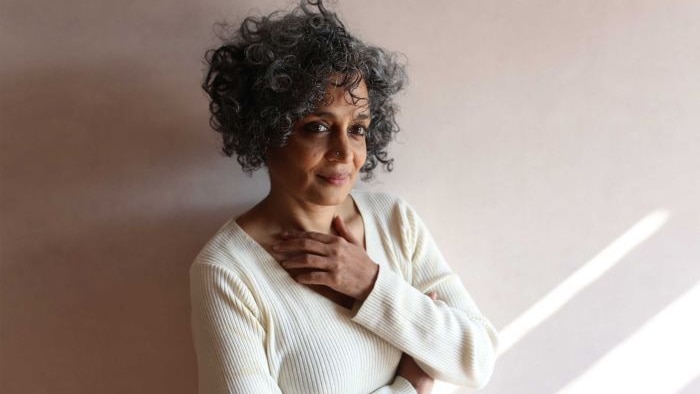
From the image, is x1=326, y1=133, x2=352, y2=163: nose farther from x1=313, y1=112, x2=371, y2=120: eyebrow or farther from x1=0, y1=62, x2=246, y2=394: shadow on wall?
x1=0, y1=62, x2=246, y2=394: shadow on wall

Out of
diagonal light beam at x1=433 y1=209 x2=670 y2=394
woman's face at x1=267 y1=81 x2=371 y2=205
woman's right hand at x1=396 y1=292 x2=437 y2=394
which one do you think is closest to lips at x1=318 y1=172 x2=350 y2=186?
woman's face at x1=267 y1=81 x2=371 y2=205

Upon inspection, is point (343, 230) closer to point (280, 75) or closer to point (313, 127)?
point (313, 127)

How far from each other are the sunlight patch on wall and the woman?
41 centimetres

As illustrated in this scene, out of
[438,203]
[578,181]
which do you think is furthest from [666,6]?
[438,203]

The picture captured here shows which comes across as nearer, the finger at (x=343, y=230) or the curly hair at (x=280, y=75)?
the curly hair at (x=280, y=75)

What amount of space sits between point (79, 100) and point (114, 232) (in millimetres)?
326

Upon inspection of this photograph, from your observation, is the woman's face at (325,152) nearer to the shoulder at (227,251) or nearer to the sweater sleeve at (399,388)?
the shoulder at (227,251)

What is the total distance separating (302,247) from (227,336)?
9.3 inches

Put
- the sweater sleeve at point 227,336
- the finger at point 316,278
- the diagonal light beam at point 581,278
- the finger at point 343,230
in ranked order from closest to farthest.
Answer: the sweater sleeve at point 227,336 < the finger at point 316,278 < the finger at point 343,230 < the diagonal light beam at point 581,278

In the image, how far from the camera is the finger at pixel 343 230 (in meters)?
1.28

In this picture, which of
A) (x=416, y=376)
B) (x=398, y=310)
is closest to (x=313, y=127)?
(x=398, y=310)

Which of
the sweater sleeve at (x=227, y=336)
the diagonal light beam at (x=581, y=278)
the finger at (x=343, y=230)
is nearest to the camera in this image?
the sweater sleeve at (x=227, y=336)

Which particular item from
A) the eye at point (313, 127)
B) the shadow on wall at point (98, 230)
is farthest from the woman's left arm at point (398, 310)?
the shadow on wall at point (98, 230)

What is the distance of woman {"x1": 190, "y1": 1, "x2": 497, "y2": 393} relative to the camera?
111cm
